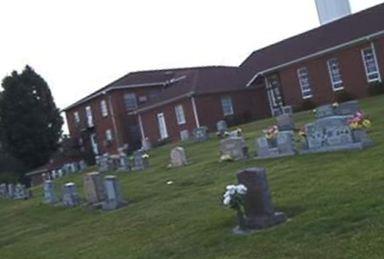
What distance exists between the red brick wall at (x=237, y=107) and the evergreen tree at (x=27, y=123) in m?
22.3

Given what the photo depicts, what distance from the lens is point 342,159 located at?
16.3 metres

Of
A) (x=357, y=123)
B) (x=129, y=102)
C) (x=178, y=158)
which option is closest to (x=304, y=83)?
(x=178, y=158)

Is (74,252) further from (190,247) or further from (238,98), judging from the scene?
(238,98)

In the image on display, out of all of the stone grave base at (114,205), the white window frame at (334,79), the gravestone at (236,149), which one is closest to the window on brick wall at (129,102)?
the white window frame at (334,79)

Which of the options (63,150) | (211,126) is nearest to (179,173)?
(211,126)

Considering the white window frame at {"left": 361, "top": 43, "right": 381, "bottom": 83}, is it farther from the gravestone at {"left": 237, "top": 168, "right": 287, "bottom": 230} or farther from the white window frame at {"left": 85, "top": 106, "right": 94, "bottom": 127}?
the white window frame at {"left": 85, "top": 106, "right": 94, "bottom": 127}

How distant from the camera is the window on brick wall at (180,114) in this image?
54.7 metres

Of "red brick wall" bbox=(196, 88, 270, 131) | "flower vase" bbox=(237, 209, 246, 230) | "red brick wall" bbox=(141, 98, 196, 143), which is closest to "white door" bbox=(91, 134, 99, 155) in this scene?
"red brick wall" bbox=(141, 98, 196, 143)

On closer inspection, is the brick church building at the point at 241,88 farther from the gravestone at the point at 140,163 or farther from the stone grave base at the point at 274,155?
the stone grave base at the point at 274,155

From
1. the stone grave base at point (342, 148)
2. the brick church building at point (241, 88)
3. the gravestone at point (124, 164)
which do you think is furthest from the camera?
the brick church building at point (241, 88)

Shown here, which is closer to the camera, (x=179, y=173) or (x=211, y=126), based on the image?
(x=179, y=173)

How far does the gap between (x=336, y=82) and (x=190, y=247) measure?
3508 cm

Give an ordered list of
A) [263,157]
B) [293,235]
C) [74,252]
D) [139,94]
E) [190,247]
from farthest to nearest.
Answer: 1. [139,94]
2. [263,157]
3. [74,252]
4. [190,247]
5. [293,235]

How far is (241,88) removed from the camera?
5375 centimetres
